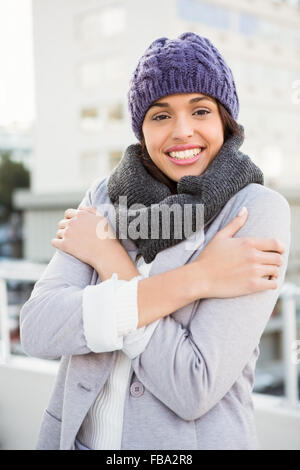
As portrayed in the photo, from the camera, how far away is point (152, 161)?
111 cm

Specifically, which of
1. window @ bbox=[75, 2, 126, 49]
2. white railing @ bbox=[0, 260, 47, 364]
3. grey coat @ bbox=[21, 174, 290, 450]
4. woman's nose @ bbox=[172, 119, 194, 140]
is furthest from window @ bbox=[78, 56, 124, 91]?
grey coat @ bbox=[21, 174, 290, 450]

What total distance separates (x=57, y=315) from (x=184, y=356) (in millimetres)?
240

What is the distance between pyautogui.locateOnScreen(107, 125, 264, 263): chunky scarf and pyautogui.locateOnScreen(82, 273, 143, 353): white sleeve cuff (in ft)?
0.38

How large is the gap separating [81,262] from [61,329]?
0.18 m

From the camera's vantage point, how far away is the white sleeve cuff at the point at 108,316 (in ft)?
2.85

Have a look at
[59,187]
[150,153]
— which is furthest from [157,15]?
[150,153]

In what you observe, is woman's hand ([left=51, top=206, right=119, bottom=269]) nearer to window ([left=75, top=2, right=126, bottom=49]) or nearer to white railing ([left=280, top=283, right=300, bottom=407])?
white railing ([left=280, top=283, right=300, bottom=407])

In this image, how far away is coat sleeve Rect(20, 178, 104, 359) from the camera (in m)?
0.89

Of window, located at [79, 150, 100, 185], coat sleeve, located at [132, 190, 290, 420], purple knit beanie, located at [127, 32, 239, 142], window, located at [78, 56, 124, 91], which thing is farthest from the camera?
window, located at [79, 150, 100, 185]

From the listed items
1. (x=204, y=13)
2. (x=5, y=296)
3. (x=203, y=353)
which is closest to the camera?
(x=203, y=353)

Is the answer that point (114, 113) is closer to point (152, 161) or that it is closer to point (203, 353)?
point (152, 161)

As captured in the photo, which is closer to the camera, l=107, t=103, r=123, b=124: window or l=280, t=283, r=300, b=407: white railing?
l=280, t=283, r=300, b=407: white railing

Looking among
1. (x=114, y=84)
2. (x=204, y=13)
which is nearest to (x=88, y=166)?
(x=114, y=84)

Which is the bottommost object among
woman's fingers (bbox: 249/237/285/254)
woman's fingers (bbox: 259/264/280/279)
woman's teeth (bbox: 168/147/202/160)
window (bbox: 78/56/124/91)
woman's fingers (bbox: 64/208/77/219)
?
woman's fingers (bbox: 259/264/280/279)
